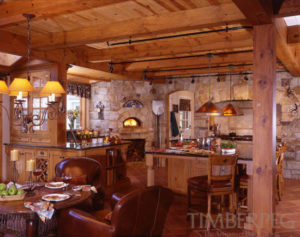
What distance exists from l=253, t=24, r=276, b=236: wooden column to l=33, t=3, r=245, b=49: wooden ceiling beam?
50 cm

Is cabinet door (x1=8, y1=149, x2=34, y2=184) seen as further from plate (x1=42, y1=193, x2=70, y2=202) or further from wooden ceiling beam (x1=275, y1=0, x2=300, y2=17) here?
wooden ceiling beam (x1=275, y1=0, x2=300, y2=17)

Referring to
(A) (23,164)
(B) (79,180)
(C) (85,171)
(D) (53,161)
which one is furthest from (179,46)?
(A) (23,164)

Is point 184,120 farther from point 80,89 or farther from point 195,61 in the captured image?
point 80,89

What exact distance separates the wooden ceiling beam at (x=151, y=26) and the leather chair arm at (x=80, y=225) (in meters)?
2.44

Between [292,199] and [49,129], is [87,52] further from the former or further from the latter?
[292,199]

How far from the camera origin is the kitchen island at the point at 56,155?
524 cm

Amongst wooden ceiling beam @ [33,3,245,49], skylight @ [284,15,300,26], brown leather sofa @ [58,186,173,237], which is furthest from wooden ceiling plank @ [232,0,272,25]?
brown leather sofa @ [58,186,173,237]

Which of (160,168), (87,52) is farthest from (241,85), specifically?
(87,52)

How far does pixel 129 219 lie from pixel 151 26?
2517 millimetres

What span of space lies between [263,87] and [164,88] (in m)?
6.16

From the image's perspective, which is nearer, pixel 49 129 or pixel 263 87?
pixel 263 87

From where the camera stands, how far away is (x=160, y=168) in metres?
8.28

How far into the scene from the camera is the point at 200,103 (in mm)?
8688

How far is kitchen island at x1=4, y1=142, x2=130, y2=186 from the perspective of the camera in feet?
17.2
